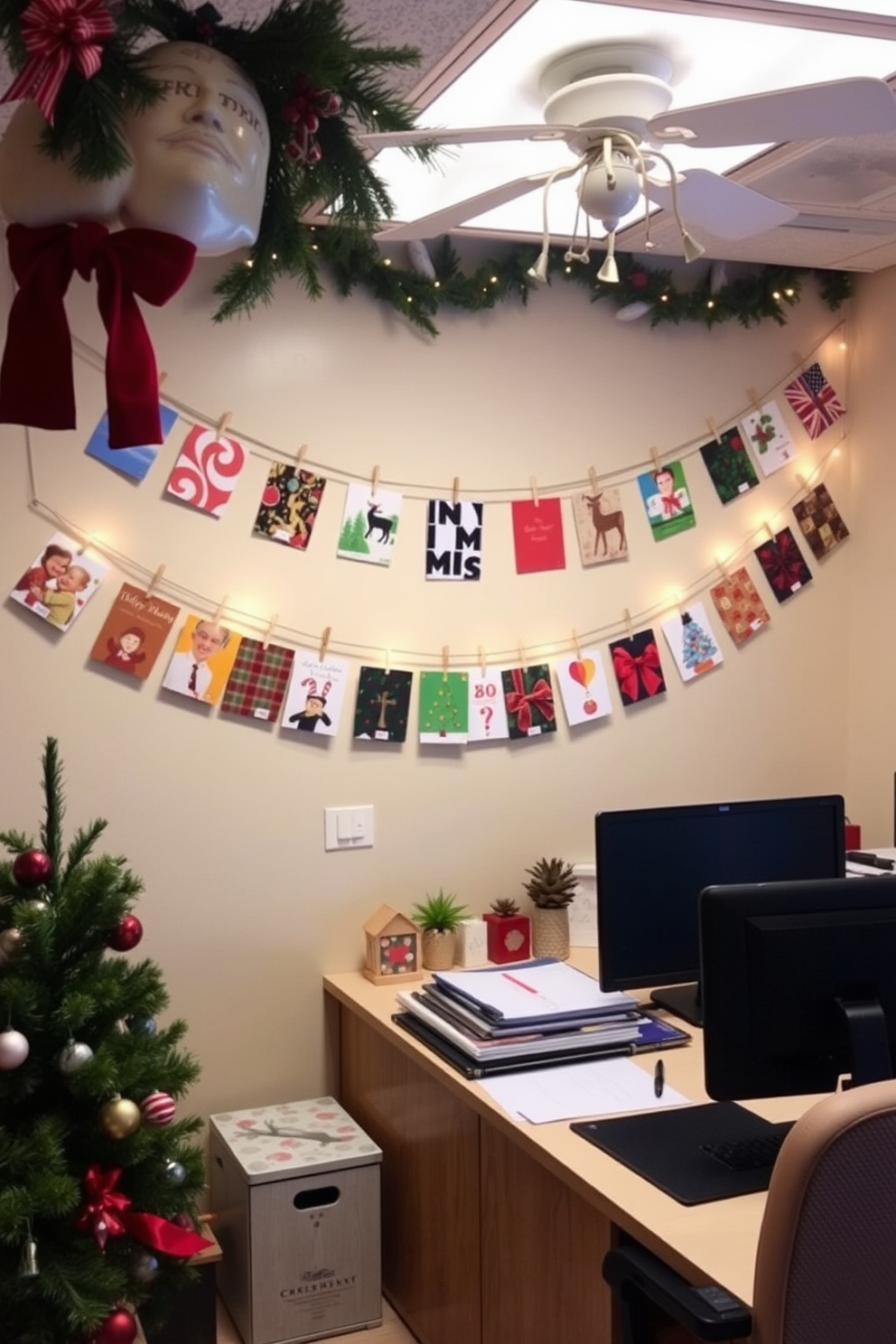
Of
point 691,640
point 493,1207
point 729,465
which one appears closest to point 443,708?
point 691,640

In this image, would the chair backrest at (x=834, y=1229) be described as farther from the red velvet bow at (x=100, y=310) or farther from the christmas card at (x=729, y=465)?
the christmas card at (x=729, y=465)

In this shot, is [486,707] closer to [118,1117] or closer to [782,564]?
[782,564]

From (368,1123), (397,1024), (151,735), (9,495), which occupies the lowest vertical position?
(368,1123)

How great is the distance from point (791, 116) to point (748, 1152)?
4.89 feet

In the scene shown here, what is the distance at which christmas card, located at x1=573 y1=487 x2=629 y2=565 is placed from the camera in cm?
314

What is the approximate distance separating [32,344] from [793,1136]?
1166mm

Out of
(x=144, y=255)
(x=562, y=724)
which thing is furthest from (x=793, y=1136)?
(x=562, y=724)

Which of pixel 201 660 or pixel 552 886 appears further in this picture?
pixel 552 886

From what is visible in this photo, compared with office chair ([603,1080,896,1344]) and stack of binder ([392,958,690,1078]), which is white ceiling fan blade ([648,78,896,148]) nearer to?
office chair ([603,1080,896,1344])

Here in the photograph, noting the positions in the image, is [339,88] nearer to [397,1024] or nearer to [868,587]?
[397,1024]

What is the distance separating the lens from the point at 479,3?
1.78 meters

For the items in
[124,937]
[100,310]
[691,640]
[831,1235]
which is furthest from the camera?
[691,640]

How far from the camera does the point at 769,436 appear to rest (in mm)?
3348

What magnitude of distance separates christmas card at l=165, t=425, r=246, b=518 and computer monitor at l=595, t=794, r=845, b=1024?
1.13m
